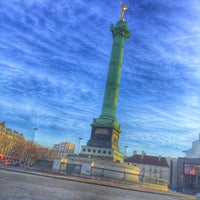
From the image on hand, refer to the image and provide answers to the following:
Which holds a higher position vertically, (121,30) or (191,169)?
(121,30)

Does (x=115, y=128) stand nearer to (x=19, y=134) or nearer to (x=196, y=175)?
(x=196, y=175)

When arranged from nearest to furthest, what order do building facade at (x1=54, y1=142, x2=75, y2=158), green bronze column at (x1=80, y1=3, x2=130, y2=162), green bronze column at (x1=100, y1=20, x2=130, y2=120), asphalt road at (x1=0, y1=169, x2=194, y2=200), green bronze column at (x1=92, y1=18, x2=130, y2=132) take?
1. asphalt road at (x1=0, y1=169, x2=194, y2=200)
2. green bronze column at (x1=80, y1=3, x2=130, y2=162)
3. green bronze column at (x1=92, y1=18, x2=130, y2=132)
4. green bronze column at (x1=100, y1=20, x2=130, y2=120)
5. building facade at (x1=54, y1=142, x2=75, y2=158)

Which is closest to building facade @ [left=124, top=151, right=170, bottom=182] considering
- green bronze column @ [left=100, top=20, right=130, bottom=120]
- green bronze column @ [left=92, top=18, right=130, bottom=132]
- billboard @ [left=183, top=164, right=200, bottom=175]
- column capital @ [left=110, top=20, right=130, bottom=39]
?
billboard @ [left=183, top=164, right=200, bottom=175]

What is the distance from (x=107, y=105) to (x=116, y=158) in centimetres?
1022

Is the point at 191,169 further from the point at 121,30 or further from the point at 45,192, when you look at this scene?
the point at 45,192

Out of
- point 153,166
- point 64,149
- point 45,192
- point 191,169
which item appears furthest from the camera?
point 64,149

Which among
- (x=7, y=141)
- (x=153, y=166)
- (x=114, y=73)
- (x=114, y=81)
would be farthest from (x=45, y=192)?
(x=7, y=141)

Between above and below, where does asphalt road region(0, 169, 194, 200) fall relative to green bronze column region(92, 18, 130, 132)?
below

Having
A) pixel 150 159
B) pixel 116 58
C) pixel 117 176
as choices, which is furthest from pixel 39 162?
pixel 150 159

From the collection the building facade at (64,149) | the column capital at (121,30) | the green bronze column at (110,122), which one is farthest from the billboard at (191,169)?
the building facade at (64,149)

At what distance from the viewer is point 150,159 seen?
7812cm

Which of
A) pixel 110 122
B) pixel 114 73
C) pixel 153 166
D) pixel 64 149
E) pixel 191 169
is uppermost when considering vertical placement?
pixel 114 73

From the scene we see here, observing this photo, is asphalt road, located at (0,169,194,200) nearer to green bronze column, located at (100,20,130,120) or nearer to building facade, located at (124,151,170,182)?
green bronze column, located at (100,20,130,120)

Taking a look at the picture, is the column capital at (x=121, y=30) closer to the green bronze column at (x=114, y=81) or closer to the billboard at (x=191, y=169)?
the green bronze column at (x=114, y=81)
